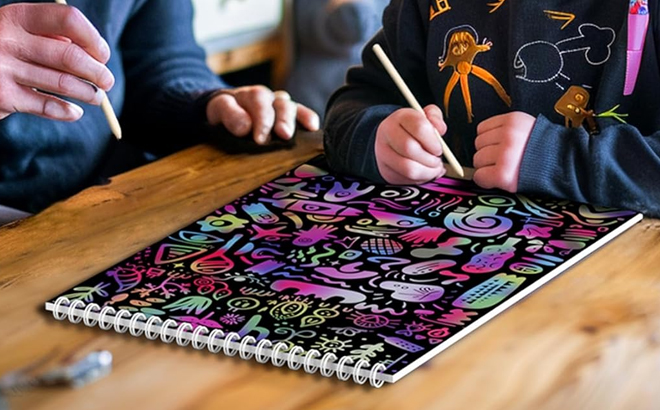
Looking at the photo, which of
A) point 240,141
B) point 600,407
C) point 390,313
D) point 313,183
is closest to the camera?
point 600,407

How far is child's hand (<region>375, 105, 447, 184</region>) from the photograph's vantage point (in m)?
1.01

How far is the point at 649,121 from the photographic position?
3.51ft

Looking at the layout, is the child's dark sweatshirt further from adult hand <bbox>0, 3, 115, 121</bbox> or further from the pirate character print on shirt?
adult hand <bbox>0, 3, 115, 121</bbox>

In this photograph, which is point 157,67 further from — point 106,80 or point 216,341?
point 216,341

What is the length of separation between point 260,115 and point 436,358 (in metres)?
0.58

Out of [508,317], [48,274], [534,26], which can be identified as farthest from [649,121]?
[48,274]

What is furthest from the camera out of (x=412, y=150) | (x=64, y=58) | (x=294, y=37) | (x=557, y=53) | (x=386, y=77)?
(x=294, y=37)

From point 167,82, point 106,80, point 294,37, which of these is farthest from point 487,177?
point 294,37

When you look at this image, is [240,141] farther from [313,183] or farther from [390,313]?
[390,313]

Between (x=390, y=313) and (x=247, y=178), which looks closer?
(x=390, y=313)

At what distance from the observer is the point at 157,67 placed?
1.47 m

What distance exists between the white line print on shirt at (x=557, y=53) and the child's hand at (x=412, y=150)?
0.52 ft

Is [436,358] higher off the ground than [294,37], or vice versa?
[436,358]

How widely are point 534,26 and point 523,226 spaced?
32 centimetres
